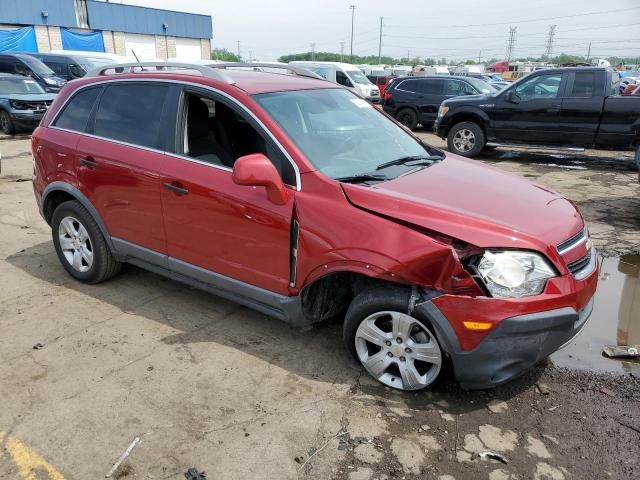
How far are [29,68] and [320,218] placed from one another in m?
17.8

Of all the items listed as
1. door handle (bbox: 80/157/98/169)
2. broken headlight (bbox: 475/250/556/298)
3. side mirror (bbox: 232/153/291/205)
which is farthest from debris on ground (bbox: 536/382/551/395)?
door handle (bbox: 80/157/98/169)

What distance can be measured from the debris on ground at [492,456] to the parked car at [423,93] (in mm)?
13495

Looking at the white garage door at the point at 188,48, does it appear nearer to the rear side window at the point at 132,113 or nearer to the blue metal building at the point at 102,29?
the blue metal building at the point at 102,29

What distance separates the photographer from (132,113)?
400 cm

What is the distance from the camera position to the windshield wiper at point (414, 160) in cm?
358

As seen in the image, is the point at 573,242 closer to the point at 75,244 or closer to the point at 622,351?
the point at 622,351

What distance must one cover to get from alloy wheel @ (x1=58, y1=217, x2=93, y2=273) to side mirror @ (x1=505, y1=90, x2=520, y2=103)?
29.5 feet

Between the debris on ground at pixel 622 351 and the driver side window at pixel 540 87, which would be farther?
the driver side window at pixel 540 87

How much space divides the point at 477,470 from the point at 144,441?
5.52 ft

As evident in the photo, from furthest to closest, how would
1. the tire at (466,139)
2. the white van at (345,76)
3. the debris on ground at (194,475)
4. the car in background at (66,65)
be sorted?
the car in background at (66,65) < the white van at (345,76) < the tire at (466,139) < the debris on ground at (194,475)

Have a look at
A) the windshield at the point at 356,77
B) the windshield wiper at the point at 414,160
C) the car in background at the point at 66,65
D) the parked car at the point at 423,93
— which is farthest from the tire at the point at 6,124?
the windshield wiper at the point at 414,160

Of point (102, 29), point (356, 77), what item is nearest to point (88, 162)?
point (356, 77)

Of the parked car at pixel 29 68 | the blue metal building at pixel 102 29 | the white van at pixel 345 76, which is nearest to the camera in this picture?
the parked car at pixel 29 68

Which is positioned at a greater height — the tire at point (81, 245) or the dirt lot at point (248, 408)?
the tire at point (81, 245)
